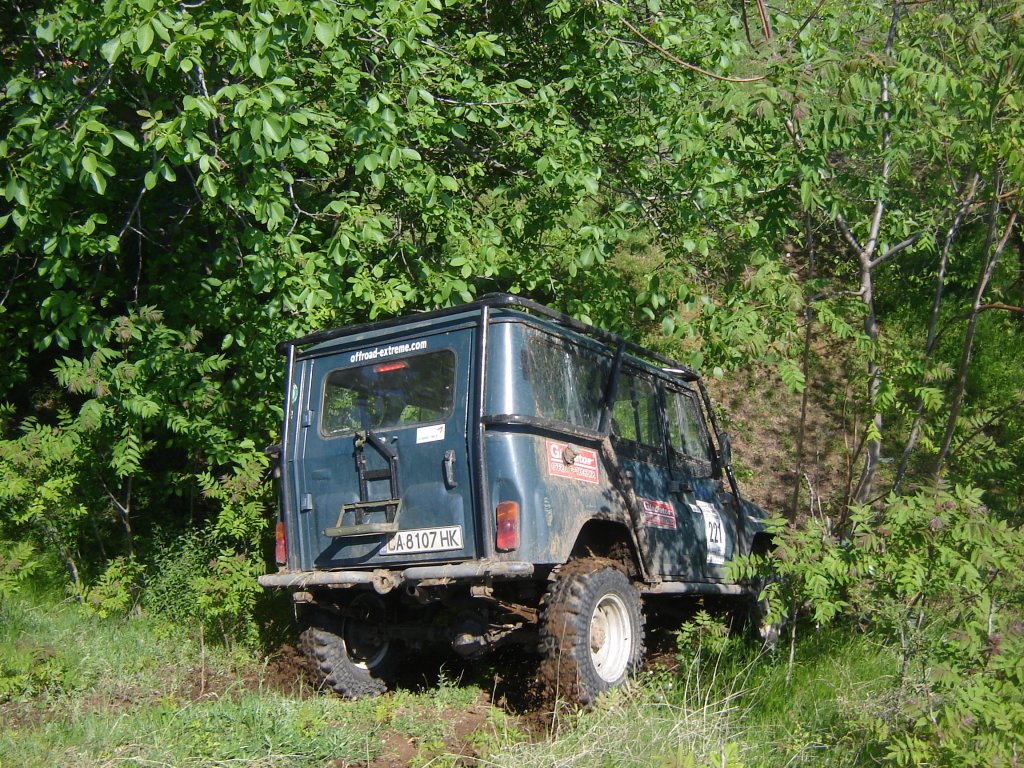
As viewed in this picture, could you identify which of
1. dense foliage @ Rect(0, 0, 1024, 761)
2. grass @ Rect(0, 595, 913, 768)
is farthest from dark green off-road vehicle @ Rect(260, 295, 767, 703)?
dense foliage @ Rect(0, 0, 1024, 761)

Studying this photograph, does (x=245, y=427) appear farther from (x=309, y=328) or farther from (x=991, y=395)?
(x=991, y=395)

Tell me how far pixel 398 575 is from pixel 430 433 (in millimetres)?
815

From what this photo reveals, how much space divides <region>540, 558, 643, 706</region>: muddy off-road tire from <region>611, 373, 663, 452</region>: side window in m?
1.03

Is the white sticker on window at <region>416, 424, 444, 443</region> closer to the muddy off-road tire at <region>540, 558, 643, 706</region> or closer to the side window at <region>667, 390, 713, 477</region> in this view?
the muddy off-road tire at <region>540, 558, 643, 706</region>

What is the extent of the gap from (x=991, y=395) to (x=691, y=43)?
250 inches

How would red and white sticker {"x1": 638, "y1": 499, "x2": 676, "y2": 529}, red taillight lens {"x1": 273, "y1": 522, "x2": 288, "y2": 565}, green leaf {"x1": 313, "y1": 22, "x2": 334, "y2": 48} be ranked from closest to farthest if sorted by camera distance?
green leaf {"x1": 313, "y1": 22, "x2": 334, "y2": 48}, red taillight lens {"x1": 273, "y1": 522, "x2": 288, "y2": 565}, red and white sticker {"x1": 638, "y1": 499, "x2": 676, "y2": 529}

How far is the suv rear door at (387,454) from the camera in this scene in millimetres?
→ 5406

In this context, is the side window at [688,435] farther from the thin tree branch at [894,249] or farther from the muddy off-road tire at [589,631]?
the thin tree branch at [894,249]

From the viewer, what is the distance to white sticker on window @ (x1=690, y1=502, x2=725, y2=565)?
7004 millimetres

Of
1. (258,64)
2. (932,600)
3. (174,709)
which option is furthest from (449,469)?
(932,600)

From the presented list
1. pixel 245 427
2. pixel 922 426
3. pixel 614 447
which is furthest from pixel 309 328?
pixel 922 426

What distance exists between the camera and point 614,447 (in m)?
6.25

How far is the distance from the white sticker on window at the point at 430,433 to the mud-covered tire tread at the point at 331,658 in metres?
1.44

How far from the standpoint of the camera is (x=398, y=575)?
5.40 metres
